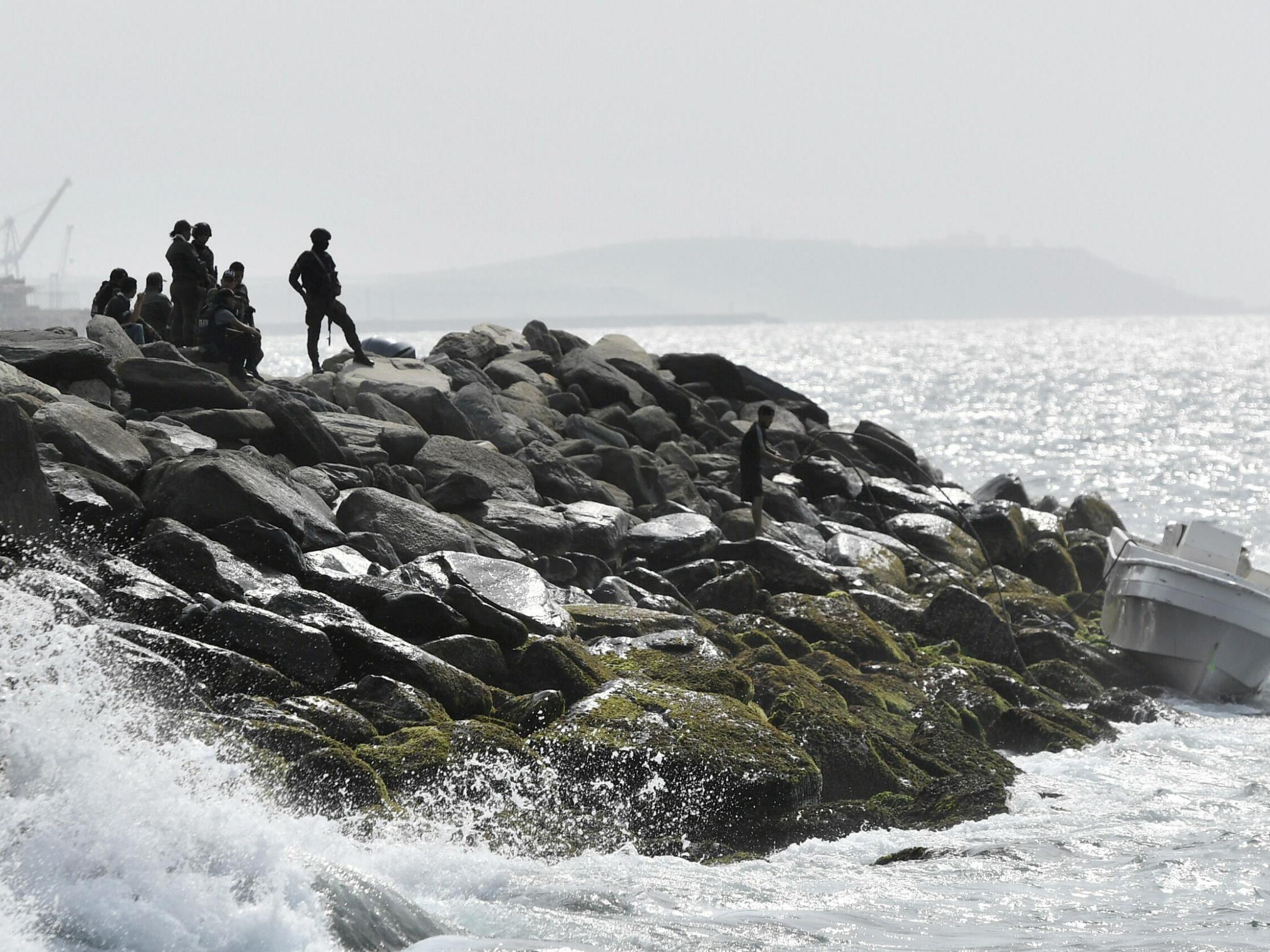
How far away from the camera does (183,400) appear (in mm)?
15531

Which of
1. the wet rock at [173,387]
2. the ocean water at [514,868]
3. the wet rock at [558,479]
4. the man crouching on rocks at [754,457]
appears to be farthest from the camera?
the man crouching on rocks at [754,457]

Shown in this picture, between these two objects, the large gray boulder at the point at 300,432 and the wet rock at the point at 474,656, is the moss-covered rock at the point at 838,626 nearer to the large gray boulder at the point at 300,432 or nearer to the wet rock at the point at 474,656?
the wet rock at the point at 474,656

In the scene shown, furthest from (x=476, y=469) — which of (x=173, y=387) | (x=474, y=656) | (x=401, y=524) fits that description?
(x=474, y=656)

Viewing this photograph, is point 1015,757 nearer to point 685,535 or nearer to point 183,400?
point 685,535

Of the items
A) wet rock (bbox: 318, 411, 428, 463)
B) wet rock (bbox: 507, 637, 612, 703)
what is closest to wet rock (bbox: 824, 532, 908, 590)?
wet rock (bbox: 318, 411, 428, 463)

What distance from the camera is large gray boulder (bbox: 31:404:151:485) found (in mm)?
12188

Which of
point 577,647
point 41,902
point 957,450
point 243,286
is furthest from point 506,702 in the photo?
point 957,450

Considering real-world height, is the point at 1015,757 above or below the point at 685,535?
below

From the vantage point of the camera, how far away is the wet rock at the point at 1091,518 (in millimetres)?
24750

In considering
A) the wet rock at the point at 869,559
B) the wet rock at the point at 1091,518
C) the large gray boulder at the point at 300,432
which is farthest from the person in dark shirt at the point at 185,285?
the wet rock at the point at 1091,518

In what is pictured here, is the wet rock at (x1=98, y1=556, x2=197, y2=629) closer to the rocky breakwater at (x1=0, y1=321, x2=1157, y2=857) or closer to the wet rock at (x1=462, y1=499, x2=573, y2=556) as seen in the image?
the rocky breakwater at (x1=0, y1=321, x2=1157, y2=857)

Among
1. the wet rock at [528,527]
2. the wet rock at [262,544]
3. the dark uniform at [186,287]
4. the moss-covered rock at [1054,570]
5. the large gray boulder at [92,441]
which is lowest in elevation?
the moss-covered rock at [1054,570]

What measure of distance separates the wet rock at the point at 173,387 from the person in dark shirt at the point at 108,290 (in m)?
5.97

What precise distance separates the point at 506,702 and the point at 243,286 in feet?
38.6
